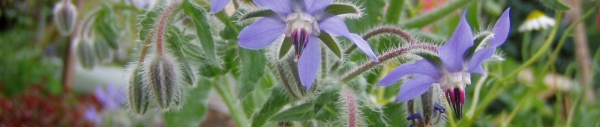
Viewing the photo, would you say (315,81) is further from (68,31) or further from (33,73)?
(33,73)

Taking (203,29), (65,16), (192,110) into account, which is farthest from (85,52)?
(203,29)

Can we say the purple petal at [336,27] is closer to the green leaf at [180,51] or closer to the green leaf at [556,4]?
the green leaf at [180,51]

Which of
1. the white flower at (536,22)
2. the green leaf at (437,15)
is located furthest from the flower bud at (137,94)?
the white flower at (536,22)

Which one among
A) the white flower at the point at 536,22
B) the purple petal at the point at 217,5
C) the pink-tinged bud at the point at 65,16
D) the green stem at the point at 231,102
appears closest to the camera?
the purple petal at the point at 217,5

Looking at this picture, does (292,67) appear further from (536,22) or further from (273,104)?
(536,22)

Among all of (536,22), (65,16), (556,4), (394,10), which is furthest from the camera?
(536,22)

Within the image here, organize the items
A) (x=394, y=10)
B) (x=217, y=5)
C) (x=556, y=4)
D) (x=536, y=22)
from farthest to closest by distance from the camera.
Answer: (x=536, y=22)
(x=394, y=10)
(x=556, y=4)
(x=217, y=5)

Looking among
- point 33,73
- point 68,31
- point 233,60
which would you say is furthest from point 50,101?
point 233,60
